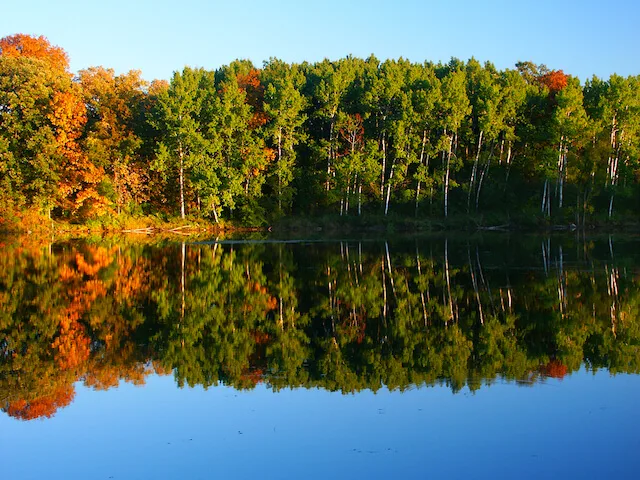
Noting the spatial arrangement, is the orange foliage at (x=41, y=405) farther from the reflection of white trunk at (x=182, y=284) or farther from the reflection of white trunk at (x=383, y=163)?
the reflection of white trunk at (x=383, y=163)

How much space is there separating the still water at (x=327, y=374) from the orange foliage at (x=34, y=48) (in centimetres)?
5240

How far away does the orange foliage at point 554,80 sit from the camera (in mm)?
68875

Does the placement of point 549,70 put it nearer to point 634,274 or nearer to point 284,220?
point 284,220

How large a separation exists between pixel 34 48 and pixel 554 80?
50.1 m

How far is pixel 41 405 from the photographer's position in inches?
393

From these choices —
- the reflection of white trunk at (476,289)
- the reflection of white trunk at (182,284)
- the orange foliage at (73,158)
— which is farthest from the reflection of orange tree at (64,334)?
the orange foliage at (73,158)

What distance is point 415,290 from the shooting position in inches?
797

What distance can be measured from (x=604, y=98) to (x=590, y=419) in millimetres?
55202

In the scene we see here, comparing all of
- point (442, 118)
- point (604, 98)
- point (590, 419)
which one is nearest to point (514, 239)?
point (442, 118)

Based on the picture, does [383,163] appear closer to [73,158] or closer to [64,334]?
[73,158]

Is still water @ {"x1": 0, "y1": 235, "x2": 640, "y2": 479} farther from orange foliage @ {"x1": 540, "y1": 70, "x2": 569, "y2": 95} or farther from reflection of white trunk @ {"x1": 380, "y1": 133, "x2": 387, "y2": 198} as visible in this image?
orange foliage @ {"x1": 540, "y1": 70, "x2": 569, "y2": 95}

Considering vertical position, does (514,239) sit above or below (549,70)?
below

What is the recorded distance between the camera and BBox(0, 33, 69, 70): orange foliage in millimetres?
68688

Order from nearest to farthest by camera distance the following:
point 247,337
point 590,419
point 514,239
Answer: point 590,419 → point 247,337 → point 514,239
